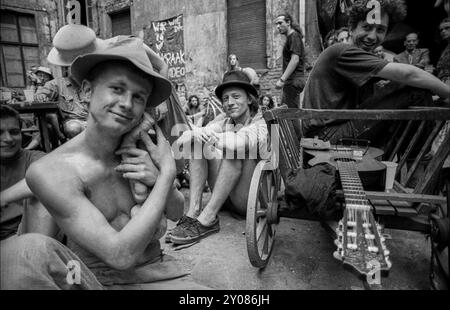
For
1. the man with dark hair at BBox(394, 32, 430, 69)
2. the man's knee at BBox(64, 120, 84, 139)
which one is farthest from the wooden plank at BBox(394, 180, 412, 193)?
the man with dark hair at BBox(394, 32, 430, 69)

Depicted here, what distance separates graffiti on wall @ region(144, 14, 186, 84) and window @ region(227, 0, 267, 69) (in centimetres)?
181

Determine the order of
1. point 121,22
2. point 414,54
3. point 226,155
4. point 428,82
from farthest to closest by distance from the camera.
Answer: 1. point 121,22
2. point 414,54
3. point 226,155
4. point 428,82

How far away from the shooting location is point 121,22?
1095 centimetres

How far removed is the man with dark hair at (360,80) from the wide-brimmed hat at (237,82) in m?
0.57

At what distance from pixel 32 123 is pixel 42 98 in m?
2.30

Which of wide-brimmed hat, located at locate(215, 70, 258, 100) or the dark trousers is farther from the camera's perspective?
the dark trousers

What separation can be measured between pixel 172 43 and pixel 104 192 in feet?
29.9

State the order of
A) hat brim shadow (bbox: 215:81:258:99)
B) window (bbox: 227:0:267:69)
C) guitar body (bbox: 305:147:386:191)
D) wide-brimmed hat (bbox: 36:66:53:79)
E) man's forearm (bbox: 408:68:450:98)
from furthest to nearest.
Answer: window (bbox: 227:0:267:69) < wide-brimmed hat (bbox: 36:66:53:79) < hat brim shadow (bbox: 215:81:258:99) < man's forearm (bbox: 408:68:450:98) < guitar body (bbox: 305:147:386:191)

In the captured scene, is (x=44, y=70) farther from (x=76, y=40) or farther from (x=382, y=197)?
(x=382, y=197)

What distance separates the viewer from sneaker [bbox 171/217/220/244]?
8.14 feet

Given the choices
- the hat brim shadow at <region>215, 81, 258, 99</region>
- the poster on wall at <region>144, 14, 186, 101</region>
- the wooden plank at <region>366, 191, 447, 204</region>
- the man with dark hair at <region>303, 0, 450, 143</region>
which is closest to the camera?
the wooden plank at <region>366, 191, 447, 204</region>

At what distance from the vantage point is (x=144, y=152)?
1.32 meters

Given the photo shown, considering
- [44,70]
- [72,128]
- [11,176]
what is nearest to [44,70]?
[44,70]

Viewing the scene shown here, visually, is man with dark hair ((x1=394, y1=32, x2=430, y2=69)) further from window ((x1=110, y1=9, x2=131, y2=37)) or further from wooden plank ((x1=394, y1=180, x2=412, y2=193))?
window ((x1=110, y1=9, x2=131, y2=37))
